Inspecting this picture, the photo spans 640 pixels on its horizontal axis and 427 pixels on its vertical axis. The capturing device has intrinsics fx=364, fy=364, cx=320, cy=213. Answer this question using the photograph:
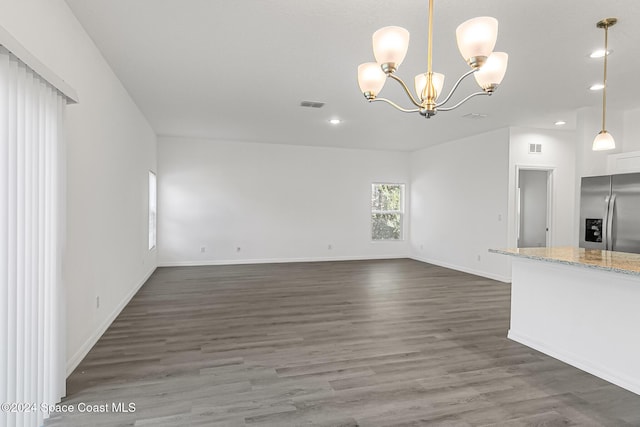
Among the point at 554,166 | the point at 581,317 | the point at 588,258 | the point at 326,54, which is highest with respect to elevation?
the point at 326,54

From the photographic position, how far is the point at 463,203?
7.34m

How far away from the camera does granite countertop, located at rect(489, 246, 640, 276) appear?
98.3 inches

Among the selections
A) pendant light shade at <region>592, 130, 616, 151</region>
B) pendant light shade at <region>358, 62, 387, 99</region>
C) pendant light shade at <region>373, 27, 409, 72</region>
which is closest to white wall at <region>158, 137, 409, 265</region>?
pendant light shade at <region>592, 130, 616, 151</region>

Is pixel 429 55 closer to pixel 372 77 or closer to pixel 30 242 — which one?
pixel 372 77

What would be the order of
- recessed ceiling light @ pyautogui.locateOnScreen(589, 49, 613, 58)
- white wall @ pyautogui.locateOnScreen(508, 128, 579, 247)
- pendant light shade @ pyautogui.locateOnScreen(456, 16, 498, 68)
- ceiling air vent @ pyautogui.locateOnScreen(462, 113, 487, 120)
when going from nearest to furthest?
pendant light shade @ pyautogui.locateOnScreen(456, 16, 498, 68) → recessed ceiling light @ pyautogui.locateOnScreen(589, 49, 613, 58) → ceiling air vent @ pyautogui.locateOnScreen(462, 113, 487, 120) → white wall @ pyautogui.locateOnScreen(508, 128, 579, 247)

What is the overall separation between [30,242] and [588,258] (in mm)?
3896

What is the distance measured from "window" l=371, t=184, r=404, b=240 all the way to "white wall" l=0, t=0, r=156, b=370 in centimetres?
580

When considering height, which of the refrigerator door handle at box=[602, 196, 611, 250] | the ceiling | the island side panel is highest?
the ceiling

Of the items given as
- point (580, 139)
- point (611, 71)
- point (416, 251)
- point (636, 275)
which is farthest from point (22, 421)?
point (416, 251)

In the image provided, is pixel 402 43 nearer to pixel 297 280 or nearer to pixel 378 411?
pixel 378 411

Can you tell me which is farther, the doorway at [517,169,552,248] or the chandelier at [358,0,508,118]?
the doorway at [517,169,552,248]

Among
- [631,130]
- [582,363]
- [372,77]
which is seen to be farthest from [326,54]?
[631,130]

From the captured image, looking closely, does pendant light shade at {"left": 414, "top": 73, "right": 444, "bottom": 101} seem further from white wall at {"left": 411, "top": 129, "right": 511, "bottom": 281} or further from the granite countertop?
white wall at {"left": 411, "top": 129, "right": 511, "bottom": 281}

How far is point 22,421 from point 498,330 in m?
3.92
